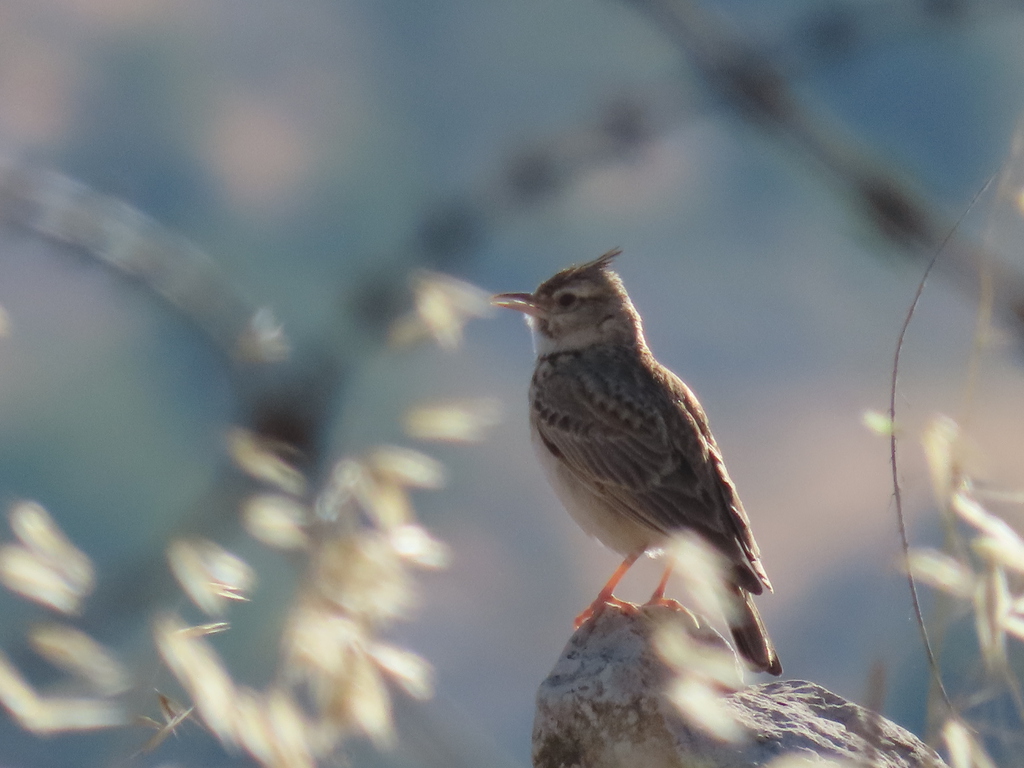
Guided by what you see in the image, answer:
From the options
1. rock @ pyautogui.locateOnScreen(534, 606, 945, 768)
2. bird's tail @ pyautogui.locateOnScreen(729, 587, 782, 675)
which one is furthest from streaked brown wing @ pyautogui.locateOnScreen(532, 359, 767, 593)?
rock @ pyautogui.locateOnScreen(534, 606, 945, 768)

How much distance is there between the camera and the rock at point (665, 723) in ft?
8.91

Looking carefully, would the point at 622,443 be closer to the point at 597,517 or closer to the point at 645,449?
the point at 645,449

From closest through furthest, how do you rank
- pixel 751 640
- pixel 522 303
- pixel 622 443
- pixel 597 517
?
pixel 751 640 → pixel 597 517 → pixel 622 443 → pixel 522 303

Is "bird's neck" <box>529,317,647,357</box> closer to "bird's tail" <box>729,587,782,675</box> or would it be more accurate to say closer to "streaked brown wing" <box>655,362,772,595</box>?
"streaked brown wing" <box>655,362,772,595</box>

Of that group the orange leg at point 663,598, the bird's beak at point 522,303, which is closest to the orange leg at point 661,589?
the orange leg at point 663,598

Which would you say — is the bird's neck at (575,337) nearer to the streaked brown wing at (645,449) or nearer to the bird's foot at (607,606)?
the streaked brown wing at (645,449)

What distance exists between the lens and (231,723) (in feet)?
4.92

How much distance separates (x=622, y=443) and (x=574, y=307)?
1037mm

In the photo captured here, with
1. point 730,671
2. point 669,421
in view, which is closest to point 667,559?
point 669,421

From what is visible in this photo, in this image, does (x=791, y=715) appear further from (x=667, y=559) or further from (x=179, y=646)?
(x=179, y=646)

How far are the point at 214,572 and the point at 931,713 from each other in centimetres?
109

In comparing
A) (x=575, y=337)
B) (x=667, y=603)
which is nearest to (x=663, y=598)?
(x=667, y=603)

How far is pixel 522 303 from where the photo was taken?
17.3ft

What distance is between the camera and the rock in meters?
2.72
